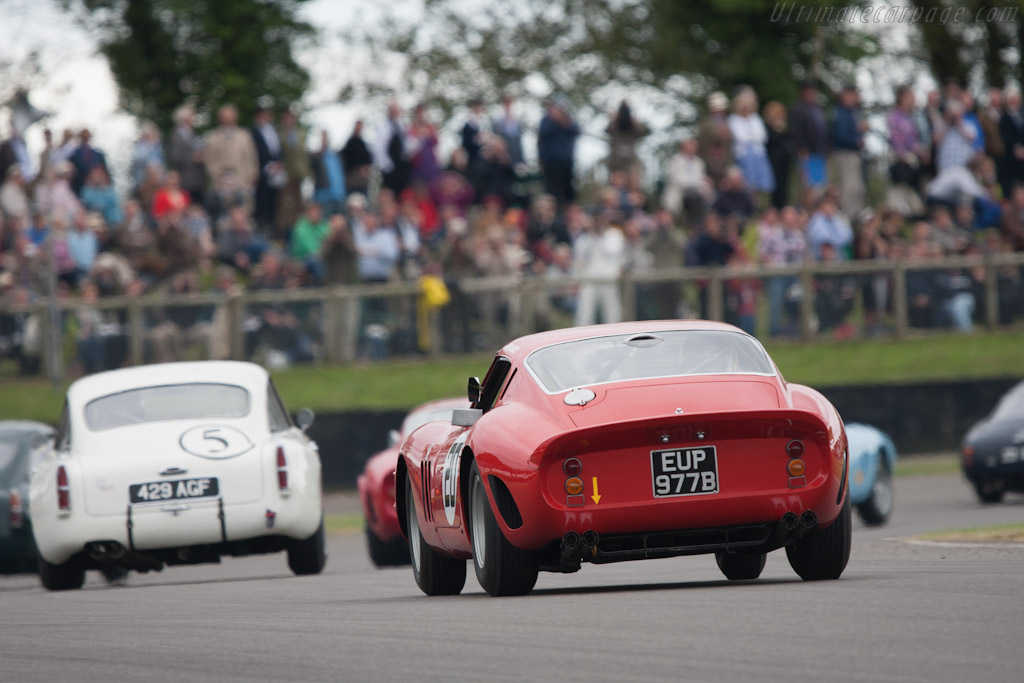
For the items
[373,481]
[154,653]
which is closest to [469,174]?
[373,481]

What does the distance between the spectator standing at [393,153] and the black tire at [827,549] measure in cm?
1847

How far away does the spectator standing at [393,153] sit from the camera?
89.4 feet

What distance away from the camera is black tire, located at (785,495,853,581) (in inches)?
364

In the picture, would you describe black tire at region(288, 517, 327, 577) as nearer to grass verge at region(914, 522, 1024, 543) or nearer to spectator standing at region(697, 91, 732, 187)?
grass verge at region(914, 522, 1024, 543)

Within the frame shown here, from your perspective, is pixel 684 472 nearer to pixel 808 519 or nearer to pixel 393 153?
pixel 808 519

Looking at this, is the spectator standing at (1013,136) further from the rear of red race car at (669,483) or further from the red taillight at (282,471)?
the rear of red race car at (669,483)

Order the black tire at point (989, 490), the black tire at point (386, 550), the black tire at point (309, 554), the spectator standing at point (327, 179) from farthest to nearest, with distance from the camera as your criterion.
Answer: the spectator standing at point (327, 179) < the black tire at point (989, 490) < the black tire at point (386, 550) < the black tire at point (309, 554)

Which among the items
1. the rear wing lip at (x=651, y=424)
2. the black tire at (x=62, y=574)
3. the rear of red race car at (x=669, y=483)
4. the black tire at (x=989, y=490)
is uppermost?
the rear wing lip at (x=651, y=424)

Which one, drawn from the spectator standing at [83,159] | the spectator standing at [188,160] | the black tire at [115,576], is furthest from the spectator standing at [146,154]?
the black tire at [115,576]

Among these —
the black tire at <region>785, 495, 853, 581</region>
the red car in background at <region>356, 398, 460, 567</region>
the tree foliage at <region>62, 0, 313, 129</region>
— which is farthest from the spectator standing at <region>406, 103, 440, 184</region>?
the black tire at <region>785, 495, 853, 581</region>

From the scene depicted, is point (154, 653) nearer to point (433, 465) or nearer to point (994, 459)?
point (433, 465)

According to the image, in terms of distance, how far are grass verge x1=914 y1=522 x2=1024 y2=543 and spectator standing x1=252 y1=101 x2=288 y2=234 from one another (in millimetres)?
14947

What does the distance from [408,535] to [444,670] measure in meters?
4.85

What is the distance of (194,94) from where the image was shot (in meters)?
36.9
